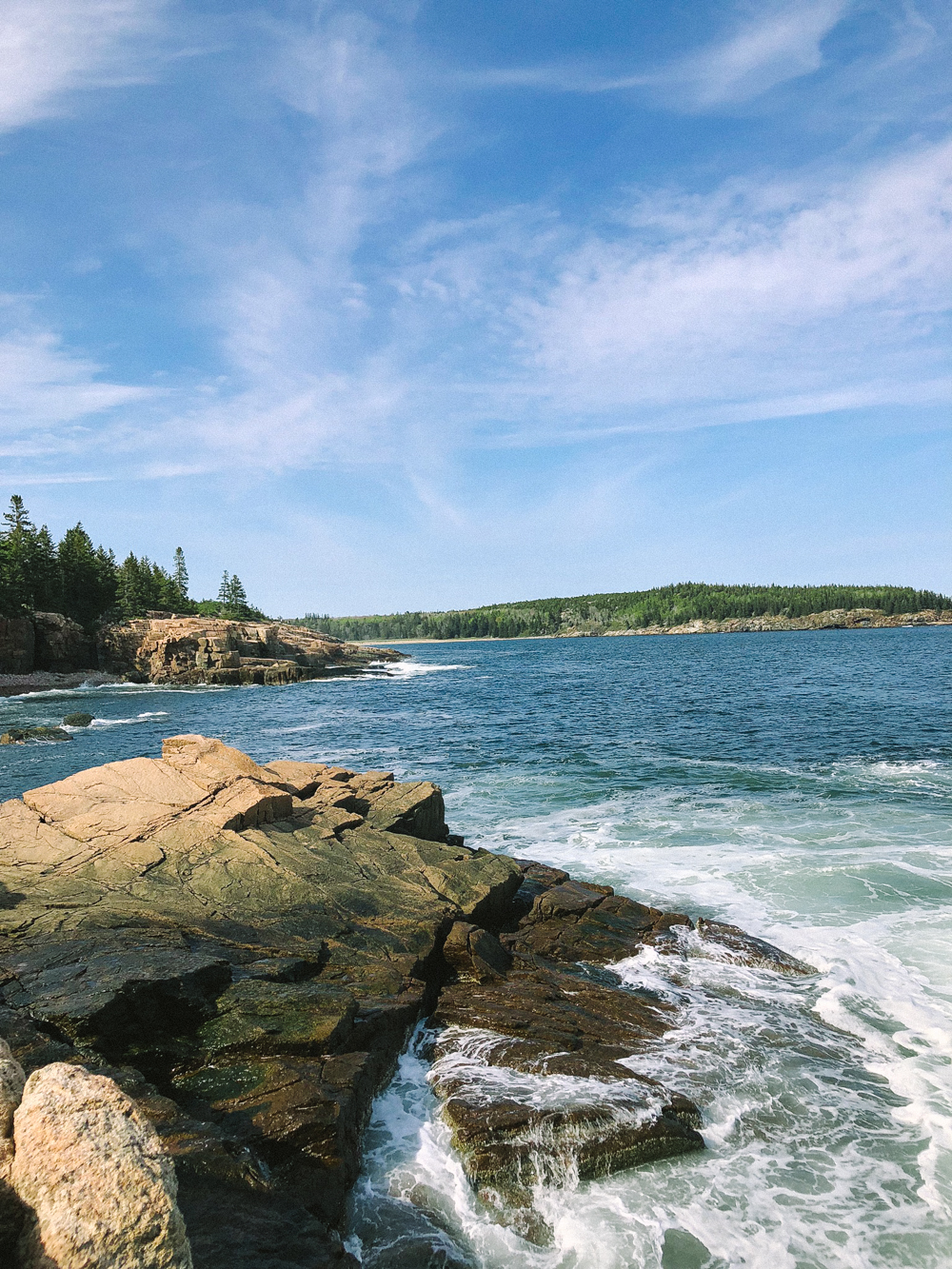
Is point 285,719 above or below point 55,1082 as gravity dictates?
below

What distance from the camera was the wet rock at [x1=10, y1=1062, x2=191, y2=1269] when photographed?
146 inches

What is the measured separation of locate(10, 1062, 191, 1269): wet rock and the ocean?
138 inches

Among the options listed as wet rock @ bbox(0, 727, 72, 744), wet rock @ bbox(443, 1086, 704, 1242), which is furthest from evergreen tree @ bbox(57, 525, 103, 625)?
wet rock @ bbox(443, 1086, 704, 1242)

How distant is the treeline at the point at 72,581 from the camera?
259 ft

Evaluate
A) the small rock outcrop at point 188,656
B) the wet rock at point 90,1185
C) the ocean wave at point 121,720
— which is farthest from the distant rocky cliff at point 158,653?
the wet rock at point 90,1185

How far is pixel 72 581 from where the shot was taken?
9288 centimetres

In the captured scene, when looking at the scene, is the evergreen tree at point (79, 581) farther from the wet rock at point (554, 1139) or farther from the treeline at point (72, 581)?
the wet rock at point (554, 1139)

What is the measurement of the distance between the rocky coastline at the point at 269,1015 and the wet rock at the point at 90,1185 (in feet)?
0.04

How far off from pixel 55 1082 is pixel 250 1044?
403 centimetres

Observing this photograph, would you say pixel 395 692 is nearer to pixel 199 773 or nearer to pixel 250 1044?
pixel 199 773

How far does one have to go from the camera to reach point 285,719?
49.5 meters

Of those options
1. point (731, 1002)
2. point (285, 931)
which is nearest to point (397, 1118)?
point (285, 931)

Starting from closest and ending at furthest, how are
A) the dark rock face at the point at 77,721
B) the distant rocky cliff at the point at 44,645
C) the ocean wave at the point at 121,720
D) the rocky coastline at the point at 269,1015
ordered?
the rocky coastline at the point at 269,1015 < the dark rock face at the point at 77,721 < the ocean wave at the point at 121,720 < the distant rocky cliff at the point at 44,645

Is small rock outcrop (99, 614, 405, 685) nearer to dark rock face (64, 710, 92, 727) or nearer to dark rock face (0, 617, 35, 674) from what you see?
dark rock face (0, 617, 35, 674)
